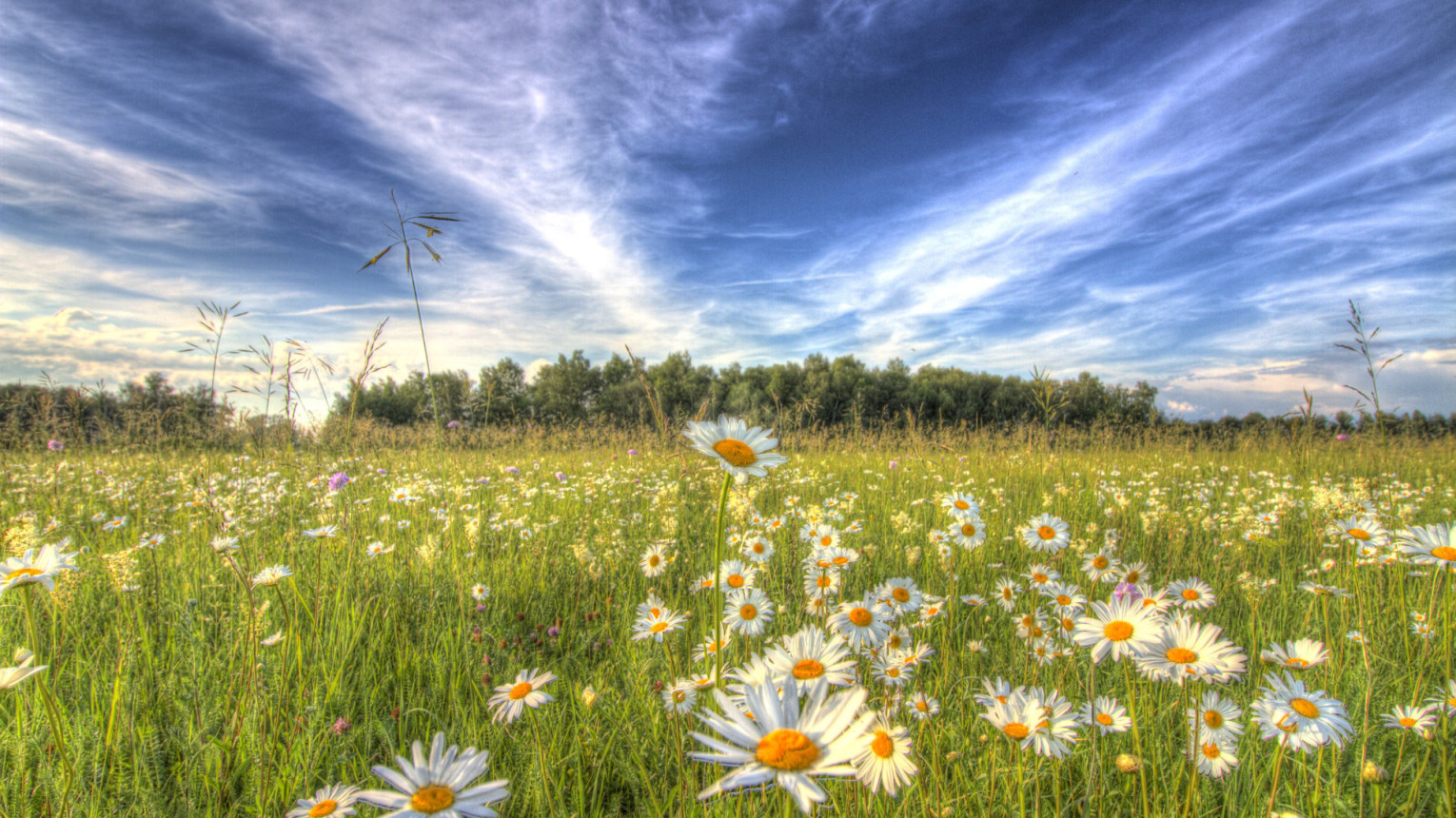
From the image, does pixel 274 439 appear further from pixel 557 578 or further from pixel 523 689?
pixel 523 689

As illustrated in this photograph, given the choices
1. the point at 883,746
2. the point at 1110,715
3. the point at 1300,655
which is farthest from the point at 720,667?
the point at 1300,655

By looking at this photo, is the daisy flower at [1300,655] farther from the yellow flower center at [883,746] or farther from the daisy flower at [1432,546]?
the yellow flower center at [883,746]

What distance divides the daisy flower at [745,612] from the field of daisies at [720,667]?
17 mm

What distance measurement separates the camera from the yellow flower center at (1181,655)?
109 centimetres

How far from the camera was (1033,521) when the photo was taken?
7.59 feet

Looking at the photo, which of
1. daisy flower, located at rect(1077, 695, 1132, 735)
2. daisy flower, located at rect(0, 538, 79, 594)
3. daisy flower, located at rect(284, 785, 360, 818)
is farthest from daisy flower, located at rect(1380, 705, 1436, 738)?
daisy flower, located at rect(0, 538, 79, 594)

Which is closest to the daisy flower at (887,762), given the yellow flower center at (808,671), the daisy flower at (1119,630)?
the yellow flower center at (808,671)

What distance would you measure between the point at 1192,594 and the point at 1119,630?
1015mm

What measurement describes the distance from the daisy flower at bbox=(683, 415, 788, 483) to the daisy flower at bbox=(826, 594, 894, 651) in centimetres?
50

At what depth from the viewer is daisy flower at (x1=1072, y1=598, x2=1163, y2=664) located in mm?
1092

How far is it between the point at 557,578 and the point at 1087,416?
39676 mm

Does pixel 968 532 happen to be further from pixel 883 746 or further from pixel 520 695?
pixel 520 695

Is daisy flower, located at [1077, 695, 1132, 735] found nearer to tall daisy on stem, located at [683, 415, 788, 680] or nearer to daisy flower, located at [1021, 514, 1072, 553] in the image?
daisy flower, located at [1021, 514, 1072, 553]

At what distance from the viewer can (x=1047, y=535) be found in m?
2.28
